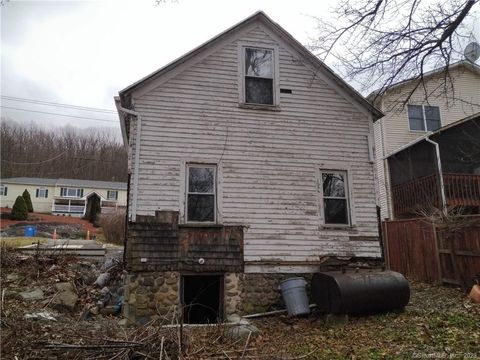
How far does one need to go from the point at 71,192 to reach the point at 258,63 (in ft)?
135

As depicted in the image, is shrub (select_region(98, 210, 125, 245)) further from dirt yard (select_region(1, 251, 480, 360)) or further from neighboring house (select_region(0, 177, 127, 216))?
neighboring house (select_region(0, 177, 127, 216))

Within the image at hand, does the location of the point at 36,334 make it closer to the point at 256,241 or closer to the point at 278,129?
the point at 256,241

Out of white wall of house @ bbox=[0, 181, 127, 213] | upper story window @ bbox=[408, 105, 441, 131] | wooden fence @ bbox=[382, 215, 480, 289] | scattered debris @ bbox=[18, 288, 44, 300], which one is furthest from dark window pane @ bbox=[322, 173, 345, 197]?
white wall of house @ bbox=[0, 181, 127, 213]

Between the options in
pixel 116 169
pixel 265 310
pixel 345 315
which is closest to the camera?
pixel 345 315

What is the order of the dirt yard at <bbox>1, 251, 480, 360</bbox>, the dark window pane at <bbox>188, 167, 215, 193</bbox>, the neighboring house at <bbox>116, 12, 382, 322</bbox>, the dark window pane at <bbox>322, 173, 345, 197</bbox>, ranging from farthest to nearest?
the dark window pane at <bbox>322, 173, 345, 197</bbox> → the dark window pane at <bbox>188, 167, 215, 193</bbox> → the neighboring house at <bbox>116, 12, 382, 322</bbox> → the dirt yard at <bbox>1, 251, 480, 360</bbox>

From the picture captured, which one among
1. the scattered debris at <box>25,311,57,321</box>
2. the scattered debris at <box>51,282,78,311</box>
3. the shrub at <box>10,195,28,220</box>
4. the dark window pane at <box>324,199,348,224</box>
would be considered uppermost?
the shrub at <box>10,195,28,220</box>

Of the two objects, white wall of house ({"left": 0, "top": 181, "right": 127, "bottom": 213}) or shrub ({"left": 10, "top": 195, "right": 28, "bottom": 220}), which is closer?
shrub ({"left": 10, "top": 195, "right": 28, "bottom": 220})

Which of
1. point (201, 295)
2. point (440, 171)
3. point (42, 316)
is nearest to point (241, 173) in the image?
point (201, 295)

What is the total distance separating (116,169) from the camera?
62219mm

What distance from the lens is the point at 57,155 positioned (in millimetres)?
61031

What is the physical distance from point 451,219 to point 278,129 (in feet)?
16.9

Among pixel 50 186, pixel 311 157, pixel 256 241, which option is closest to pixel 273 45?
pixel 311 157

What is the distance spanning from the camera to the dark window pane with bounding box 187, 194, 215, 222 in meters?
8.94

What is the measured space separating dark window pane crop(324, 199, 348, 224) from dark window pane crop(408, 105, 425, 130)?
12.1 metres
